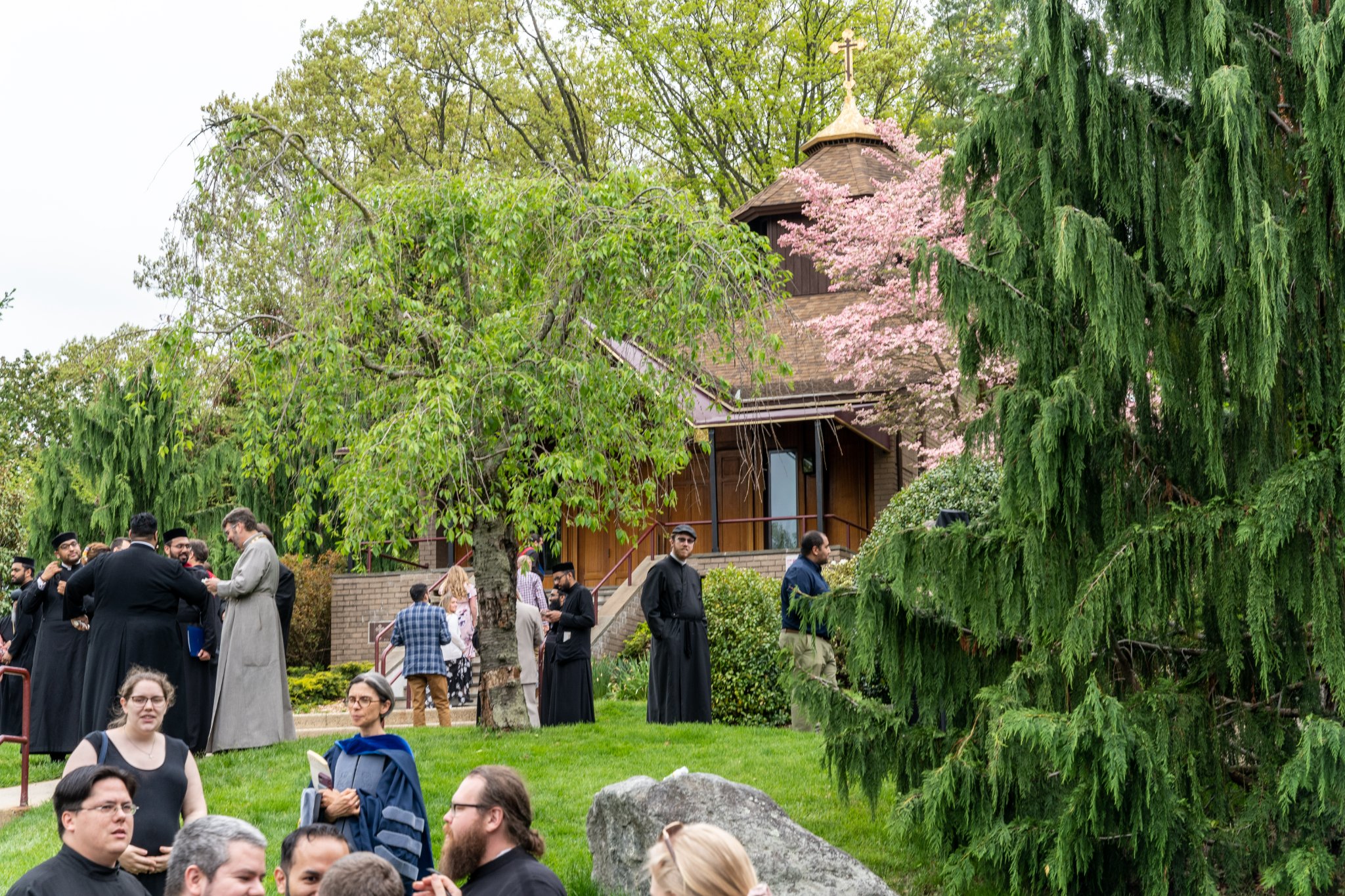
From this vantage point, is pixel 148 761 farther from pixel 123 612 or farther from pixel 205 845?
pixel 123 612

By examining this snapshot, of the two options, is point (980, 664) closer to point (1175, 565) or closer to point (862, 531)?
point (1175, 565)

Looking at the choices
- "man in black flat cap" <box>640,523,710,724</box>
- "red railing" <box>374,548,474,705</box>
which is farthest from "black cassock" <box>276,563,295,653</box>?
"red railing" <box>374,548,474,705</box>

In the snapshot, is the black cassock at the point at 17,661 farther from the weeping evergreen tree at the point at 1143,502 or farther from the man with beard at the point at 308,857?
the weeping evergreen tree at the point at 1143,502

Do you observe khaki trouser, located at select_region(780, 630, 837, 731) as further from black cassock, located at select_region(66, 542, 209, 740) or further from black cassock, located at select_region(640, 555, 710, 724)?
black cassock, located at select_region(66, 542, 209, 740)

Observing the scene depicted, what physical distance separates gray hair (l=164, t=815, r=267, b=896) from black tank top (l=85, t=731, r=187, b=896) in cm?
144

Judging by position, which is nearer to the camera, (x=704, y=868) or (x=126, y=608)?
(x=704, y=868)

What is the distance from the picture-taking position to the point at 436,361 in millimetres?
12414

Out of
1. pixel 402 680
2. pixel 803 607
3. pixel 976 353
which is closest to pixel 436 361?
pixel 803 607

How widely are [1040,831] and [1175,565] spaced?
138 cm

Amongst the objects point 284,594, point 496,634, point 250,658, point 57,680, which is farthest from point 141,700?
point 496,634

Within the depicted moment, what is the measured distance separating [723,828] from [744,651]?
841 centimetres

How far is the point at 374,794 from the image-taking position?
19.2 feet

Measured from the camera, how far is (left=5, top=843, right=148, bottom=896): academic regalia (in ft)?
14.8

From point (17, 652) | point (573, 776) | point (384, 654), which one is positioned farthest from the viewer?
point (384, 654)
